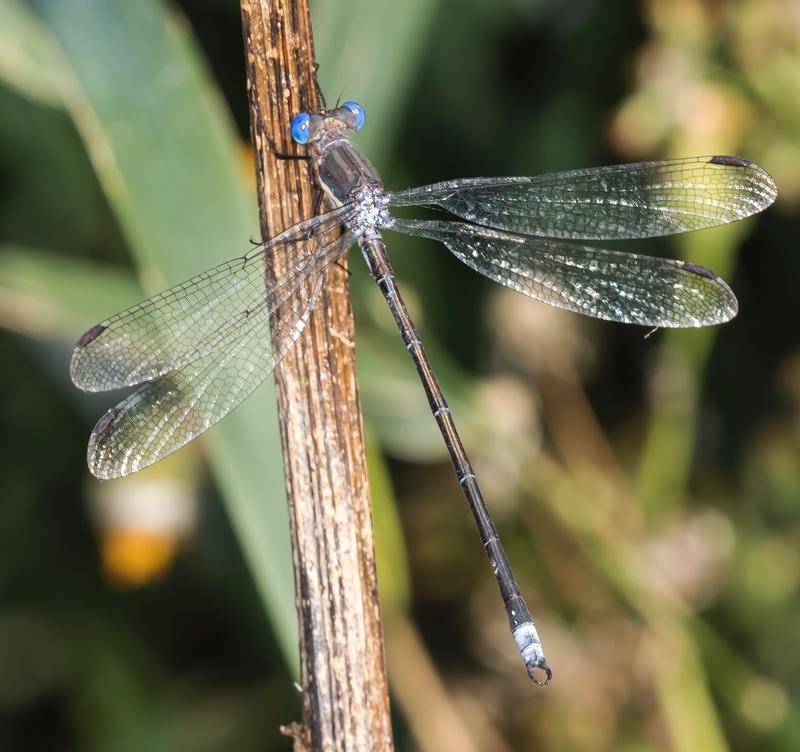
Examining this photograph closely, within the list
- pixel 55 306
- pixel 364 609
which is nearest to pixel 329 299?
pixel 364 609

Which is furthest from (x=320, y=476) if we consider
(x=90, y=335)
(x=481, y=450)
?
(x=481, y=450)

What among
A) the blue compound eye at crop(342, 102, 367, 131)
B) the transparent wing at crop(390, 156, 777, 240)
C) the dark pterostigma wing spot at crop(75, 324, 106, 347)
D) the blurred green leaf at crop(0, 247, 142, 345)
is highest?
the blurred green leaf at crop(0, 247, 142, 345)

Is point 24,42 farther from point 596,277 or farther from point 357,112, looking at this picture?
point 596,277

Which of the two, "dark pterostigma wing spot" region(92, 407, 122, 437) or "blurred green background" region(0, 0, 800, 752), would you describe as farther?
"blurred green background" region(0, 0, 800, 752)

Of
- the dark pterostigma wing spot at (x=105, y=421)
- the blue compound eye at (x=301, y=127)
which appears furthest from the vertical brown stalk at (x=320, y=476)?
the dark pterostigma wing spot at (x=105, y=421)

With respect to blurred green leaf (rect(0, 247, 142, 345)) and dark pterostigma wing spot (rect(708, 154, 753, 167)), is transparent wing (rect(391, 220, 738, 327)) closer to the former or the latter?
dark pterostigma wing spot (rect(708, 154, 753, 167))

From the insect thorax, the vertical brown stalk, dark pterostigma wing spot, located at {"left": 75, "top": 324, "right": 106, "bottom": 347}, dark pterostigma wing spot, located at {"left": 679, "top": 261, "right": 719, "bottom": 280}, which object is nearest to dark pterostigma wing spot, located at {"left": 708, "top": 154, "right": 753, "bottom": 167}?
dark pterostigma wing spot, located at {"left": 679, "top": 261, "right": 719, "bottom": 280}
